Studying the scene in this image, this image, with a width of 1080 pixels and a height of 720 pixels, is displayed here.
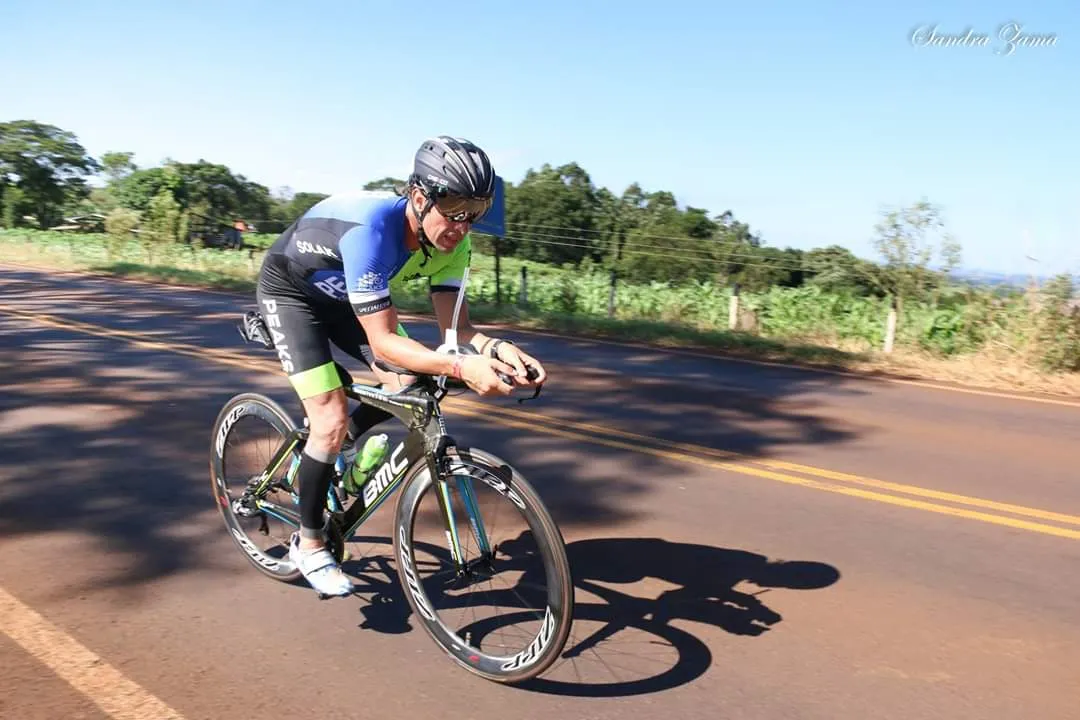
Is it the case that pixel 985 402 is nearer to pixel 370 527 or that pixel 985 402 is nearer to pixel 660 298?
pixel 370 527

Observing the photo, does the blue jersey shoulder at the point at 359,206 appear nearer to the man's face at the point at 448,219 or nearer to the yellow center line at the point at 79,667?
the man's face at the point at 448,219

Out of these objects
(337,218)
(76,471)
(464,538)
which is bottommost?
(76,471)

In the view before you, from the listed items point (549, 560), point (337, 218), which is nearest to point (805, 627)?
point (549, 560)

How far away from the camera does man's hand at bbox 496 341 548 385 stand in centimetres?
294

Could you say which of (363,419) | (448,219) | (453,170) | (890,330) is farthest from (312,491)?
(890,330)

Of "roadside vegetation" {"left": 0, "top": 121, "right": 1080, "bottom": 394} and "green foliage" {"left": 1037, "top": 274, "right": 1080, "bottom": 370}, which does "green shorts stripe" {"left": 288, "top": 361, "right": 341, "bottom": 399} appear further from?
"green foliage" {"left": 1037, "top": 274, "right": 1080, "bottom": 370}

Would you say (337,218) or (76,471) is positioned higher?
(337,218)

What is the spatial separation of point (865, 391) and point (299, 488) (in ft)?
26.1

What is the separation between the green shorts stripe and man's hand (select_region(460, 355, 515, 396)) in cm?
87

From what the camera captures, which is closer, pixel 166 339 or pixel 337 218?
pixel 337 218

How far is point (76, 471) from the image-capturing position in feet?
18.8

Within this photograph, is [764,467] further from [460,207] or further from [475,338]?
[460,207]

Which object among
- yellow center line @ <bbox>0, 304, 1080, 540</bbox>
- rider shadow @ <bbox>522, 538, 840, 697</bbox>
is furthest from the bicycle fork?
yellow center line @ <bbox>0, 304, 1080, 540</bbox>

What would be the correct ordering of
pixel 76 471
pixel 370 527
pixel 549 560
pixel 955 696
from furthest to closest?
pixel 76 471
pixel 370 527
pixel 955 696
pixel 549 560
